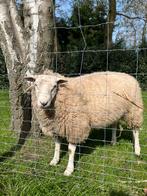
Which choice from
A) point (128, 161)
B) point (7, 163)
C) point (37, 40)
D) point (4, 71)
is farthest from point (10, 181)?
point (4, 71)

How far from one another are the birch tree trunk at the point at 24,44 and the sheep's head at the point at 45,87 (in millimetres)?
559

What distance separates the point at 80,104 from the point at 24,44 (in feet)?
4.22

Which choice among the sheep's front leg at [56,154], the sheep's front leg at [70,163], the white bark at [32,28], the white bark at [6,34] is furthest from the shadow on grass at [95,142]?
the white bark at [6,34]

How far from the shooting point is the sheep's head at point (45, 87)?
4585 millimetres

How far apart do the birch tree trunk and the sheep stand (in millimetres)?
456

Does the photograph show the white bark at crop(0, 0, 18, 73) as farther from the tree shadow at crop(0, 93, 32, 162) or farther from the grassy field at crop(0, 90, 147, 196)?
the grassy field at crop(0, 90, 147, 196)

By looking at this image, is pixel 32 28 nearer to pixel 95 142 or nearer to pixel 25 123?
pixel 25 123

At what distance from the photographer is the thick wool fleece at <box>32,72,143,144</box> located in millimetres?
4973

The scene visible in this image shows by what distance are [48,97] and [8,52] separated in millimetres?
1478

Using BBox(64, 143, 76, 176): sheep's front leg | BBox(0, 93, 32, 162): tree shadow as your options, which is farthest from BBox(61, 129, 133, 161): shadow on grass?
BBox(0, 93, 32, 162): tree shadow

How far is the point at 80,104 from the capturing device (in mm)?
5074

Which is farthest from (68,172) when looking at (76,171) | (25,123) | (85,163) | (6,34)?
(6,34)

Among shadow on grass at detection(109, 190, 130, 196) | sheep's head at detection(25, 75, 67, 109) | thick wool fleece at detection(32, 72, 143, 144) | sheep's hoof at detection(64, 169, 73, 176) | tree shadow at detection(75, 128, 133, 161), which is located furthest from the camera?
tree shadow at detection(75, 128, 133, 161)

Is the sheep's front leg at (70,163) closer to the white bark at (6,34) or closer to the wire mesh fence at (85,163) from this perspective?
the wire mesh fence at (85,163)
